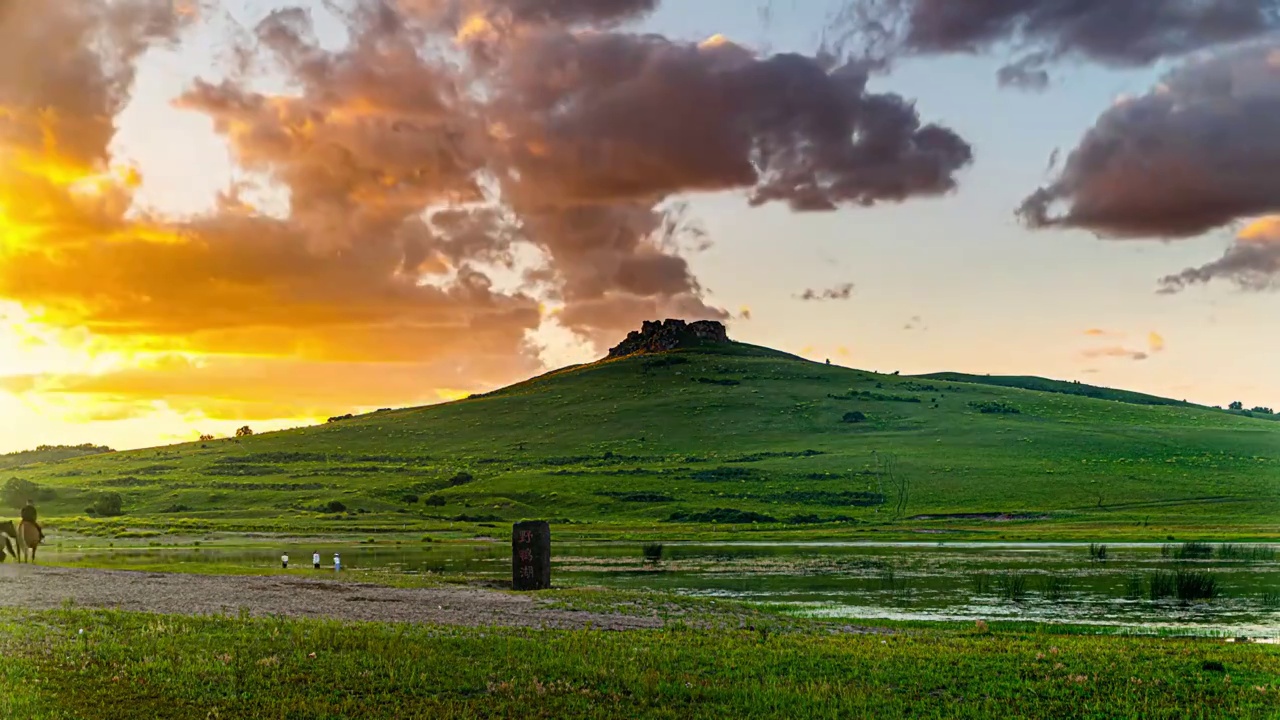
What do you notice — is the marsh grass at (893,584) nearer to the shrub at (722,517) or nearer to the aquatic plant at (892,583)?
the aquatic plant at (892,583)

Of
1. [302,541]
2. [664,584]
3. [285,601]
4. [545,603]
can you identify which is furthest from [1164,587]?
[302,541]

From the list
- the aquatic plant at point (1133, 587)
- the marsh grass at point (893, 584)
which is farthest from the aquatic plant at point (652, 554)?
the aquatic plant at point (1133, 587)

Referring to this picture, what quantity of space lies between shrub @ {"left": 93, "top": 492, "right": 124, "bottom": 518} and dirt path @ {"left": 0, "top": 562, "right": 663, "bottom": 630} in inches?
4579

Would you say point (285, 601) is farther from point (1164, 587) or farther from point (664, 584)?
point (1164, 587)

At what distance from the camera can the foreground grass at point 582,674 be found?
2134cm

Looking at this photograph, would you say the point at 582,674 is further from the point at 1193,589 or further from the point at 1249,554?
the point at 1249,554

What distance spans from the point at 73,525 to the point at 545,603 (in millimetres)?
105149

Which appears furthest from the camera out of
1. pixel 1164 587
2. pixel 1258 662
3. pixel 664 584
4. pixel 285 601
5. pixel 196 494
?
pixel 196 494

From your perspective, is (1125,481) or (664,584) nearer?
(664,584)

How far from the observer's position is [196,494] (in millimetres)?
170875

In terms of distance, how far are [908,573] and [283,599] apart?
36653 mm

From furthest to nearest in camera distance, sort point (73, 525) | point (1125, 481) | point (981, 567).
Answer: point (1125, 481)
point (73, 525)
point (981, 567)

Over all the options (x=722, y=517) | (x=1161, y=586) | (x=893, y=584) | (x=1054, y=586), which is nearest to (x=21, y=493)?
(x=722, y=517)

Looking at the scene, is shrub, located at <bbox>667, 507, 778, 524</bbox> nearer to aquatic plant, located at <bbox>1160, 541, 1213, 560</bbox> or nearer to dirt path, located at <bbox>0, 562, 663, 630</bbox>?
aquatic plant, located at <bbox>1160, 541, 1213, 560</bbox>
